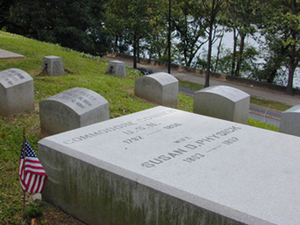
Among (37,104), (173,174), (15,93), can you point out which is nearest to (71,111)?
(15,93)

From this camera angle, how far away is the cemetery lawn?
4699 millimetres

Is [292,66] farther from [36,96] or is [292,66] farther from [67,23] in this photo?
[36,96]

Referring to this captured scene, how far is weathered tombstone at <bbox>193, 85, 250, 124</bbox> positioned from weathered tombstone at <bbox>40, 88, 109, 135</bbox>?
269 cm

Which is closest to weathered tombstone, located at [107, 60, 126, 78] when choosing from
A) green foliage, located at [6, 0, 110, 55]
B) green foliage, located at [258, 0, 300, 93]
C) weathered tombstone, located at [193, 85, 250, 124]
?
weathered tombstone, located at [193, 85, 250, 124]

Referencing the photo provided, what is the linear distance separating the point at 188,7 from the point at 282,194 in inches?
1274

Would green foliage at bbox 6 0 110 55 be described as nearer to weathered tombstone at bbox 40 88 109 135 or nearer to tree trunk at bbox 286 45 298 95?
tree trunk at bbox 286 45 298 95

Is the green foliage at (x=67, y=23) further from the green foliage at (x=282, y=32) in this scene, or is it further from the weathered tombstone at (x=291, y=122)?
the weathered tombstone at (x=291, y=122)

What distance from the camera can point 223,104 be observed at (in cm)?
826

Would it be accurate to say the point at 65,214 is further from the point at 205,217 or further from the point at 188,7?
the point at 188,7

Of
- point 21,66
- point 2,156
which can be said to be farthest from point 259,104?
point 2,156

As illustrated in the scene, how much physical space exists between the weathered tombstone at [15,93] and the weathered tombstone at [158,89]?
350cm

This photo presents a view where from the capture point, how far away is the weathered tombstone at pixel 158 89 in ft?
33.2

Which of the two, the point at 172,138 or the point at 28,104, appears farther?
the point at 28,104

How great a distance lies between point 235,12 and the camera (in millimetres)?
30094
